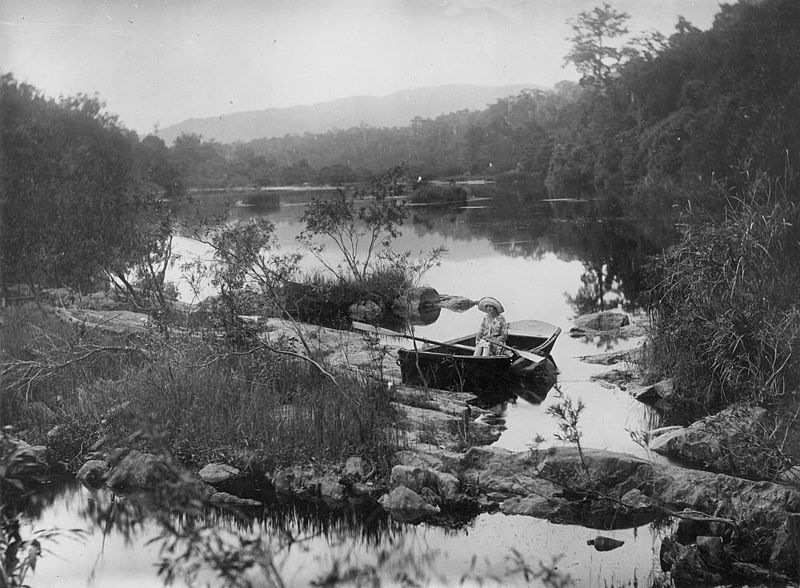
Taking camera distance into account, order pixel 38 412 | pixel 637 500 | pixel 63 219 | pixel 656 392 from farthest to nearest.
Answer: pixel 63 219 → pixel 656 392 → pixel 38 412 → pixel 637 500

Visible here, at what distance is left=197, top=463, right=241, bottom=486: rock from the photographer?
6266mm

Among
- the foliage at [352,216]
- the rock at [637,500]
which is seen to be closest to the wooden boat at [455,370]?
the rock at [637,500]

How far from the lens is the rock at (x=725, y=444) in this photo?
5367 millimetres

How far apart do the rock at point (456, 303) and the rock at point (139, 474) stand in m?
9.59

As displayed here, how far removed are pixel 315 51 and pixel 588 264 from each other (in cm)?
948

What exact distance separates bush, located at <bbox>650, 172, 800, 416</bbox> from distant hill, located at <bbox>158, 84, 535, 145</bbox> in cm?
749

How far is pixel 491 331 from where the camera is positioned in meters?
9.20

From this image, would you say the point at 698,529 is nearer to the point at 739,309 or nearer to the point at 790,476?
the point at 790,476

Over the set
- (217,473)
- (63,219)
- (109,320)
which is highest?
(63,219)

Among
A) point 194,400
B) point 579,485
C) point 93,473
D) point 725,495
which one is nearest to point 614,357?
point 579,485

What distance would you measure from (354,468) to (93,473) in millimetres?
2097

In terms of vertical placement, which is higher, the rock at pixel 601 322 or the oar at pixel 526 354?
the oar at pixel 526 354

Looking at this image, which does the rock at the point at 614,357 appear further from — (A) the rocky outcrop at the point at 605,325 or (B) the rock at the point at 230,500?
(B) the rock at the point at 230,500

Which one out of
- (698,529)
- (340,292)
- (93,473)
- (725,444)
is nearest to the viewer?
(698,529)
